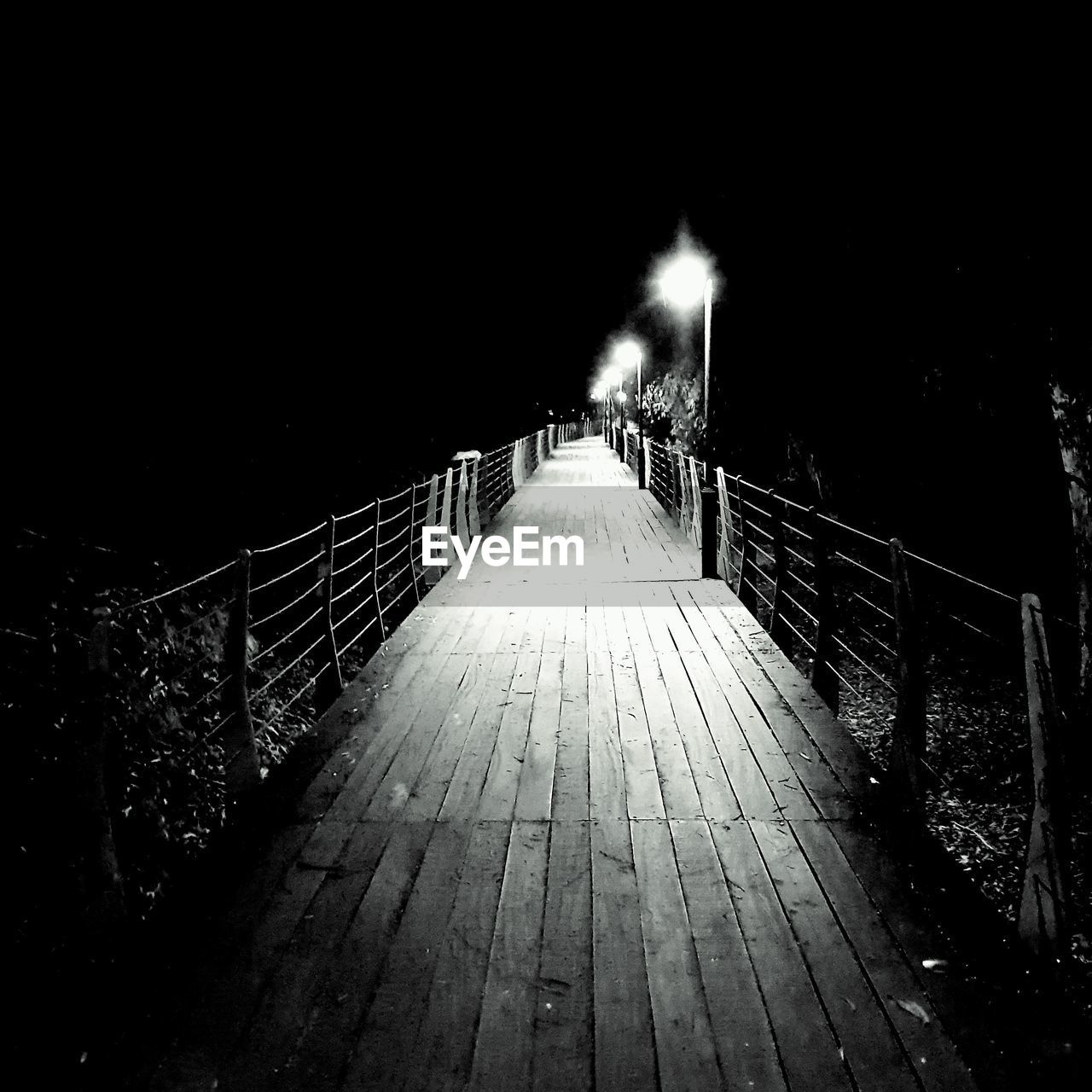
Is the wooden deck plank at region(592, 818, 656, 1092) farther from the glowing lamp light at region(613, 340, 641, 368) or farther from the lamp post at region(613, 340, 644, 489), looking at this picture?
the glowing lamp light at region(613, 340, 641, 368)

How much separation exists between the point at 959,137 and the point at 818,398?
7791 millimetres

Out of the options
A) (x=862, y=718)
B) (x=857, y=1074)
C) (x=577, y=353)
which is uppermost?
(x=577, y=353)

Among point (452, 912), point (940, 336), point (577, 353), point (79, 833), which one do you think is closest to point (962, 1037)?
point (452, 912)

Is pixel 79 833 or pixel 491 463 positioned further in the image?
pixel 491 463

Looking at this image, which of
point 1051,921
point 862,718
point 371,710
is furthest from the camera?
point 862,718

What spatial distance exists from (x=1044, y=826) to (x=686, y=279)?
937 cm

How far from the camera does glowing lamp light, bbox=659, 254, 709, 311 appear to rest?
10.1 m

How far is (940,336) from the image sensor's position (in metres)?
11.6

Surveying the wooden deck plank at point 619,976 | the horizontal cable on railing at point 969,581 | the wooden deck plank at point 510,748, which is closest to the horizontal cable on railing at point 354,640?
the wooden deck plank at point 510,748

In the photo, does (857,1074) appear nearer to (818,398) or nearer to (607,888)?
(607,888)

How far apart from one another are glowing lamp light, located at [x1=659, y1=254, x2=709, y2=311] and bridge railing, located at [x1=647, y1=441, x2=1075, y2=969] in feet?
7.90

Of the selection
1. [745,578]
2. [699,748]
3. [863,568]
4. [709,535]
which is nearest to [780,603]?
[863,568]

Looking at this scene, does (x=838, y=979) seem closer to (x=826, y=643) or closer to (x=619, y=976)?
(x=619, y=976)

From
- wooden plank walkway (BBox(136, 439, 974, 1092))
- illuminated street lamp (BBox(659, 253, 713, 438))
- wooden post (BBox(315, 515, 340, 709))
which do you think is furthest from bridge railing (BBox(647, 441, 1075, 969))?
wooden post (BBox(315, 515, 340, 709))
